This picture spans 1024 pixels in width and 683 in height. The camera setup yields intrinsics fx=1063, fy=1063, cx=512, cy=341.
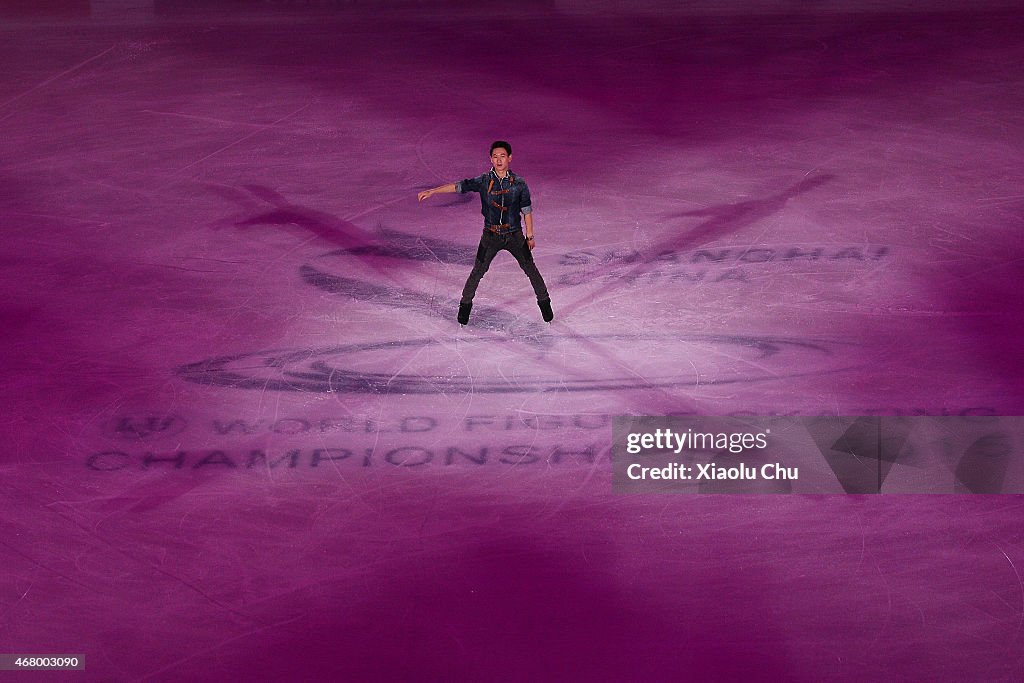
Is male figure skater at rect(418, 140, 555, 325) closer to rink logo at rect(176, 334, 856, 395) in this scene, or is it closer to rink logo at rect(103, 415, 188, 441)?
rink logo at rect(176, 334, 856, 395)

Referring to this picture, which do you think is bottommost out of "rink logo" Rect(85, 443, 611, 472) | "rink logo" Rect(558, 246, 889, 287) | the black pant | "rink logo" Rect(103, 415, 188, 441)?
"rink logo" Rect(85, 443, 611, 472)

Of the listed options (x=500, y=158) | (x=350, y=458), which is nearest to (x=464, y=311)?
(x=500, y=158)

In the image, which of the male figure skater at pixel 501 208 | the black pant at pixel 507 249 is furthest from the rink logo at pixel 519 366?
the male figure skater at pixel 501 208

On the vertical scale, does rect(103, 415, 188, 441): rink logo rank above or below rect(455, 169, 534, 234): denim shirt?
below

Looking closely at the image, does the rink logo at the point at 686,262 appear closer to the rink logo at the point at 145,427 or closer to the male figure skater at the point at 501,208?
the male figure skater at the point at 501,208

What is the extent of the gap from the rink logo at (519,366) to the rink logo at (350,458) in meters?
0.78

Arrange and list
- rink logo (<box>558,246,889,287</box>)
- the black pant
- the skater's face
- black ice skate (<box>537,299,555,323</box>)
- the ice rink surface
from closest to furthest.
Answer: the ice rink surface < the skater's face < the black pant < black ice skate (<box>537,299,555,323</box>) < rink logo (<box>558,246,889,287</box>)

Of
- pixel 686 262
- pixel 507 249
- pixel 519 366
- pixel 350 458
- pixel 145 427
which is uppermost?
pixel 507 249

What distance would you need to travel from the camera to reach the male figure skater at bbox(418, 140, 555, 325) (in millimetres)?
8664

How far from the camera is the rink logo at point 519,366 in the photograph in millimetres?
8789

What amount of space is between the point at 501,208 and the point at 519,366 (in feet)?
4.40

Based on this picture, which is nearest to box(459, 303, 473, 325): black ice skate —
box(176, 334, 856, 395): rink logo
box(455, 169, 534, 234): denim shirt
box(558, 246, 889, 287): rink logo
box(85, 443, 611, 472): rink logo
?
box(176, 334, 856, 395): rink logo

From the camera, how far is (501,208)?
8.77 m

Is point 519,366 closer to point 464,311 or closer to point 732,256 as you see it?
point 464,311
